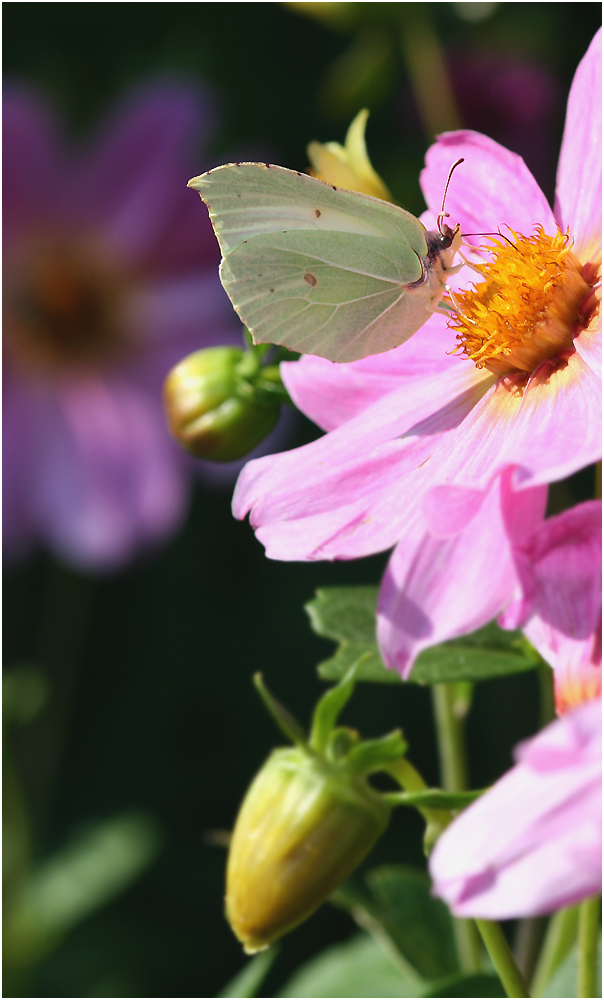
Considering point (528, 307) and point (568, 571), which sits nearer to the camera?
point (568, 571)

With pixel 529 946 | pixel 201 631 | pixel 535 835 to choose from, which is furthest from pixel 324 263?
pixel 201 631

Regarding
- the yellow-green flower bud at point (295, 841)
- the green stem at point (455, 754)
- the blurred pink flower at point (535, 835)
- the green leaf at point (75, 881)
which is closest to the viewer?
the blurred pink flower at point (535, 835)

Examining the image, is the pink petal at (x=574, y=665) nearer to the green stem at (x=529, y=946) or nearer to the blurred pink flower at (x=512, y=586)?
the blurred pink flower at (x=512, y=586)

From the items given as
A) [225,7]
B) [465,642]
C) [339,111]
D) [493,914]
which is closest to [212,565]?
[339,111]

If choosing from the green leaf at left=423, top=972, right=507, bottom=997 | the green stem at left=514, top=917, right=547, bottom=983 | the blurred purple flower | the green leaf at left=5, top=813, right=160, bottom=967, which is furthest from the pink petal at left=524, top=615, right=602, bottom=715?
the blurred purple flower

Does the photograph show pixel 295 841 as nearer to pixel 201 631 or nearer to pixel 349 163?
pixel 349 163

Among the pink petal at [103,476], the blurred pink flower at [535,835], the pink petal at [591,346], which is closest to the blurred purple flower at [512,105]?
the pink petal at [103,476]

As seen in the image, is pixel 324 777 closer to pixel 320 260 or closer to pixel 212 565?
pixel 320 260

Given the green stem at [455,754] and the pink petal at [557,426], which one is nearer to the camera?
the pink petal at [557,426]
